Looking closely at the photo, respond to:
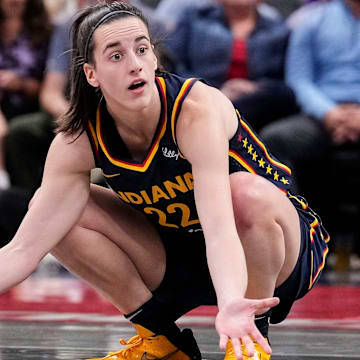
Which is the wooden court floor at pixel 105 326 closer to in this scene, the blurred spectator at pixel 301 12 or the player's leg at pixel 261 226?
the player's leg at pixel 261 226

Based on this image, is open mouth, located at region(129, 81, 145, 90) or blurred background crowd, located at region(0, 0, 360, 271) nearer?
open mouth, located at region(129, 81, 145, 90)

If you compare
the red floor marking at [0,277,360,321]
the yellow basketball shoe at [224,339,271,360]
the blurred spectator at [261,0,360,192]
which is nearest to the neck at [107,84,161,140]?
the yellow basketball shoe at [224,339,271,360]

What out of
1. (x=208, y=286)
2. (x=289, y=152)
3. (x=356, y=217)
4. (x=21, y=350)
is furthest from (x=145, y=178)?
(x=356, y=217)

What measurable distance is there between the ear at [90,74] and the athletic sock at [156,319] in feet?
2.17

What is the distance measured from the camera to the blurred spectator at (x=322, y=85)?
5.66 meters

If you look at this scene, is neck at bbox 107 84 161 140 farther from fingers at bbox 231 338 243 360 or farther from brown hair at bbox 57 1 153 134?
fingers at bbox 231 338 243 360

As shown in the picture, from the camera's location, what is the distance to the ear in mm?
2592

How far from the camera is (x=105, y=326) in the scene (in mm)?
3604

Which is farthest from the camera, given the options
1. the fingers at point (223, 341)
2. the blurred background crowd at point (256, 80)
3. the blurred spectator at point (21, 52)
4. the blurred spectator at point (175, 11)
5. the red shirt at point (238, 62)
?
the blurred spectator at point (21, 52)

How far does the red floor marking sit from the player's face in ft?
5.38

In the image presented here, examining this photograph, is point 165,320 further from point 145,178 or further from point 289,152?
point 289,152

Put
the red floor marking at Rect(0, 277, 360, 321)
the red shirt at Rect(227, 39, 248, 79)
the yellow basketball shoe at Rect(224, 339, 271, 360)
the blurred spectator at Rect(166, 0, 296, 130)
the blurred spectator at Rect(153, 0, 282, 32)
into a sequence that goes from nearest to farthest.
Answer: the yellow basketball shoe at Rect(224, 339, 271, 360)
the red floor marking at Rect(0, 277, 360, 321)
the blurred spectator at Rect(166, 0, 296, 130)
the red shirt at Rect(227, 39, 248, 79)
the blurred spectator at Rect(153, 0, 282, 32)

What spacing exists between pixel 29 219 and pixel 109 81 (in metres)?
0.47

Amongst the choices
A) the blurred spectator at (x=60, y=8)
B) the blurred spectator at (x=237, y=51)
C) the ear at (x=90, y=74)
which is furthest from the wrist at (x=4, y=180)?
the ear at (x=90, y=74)
